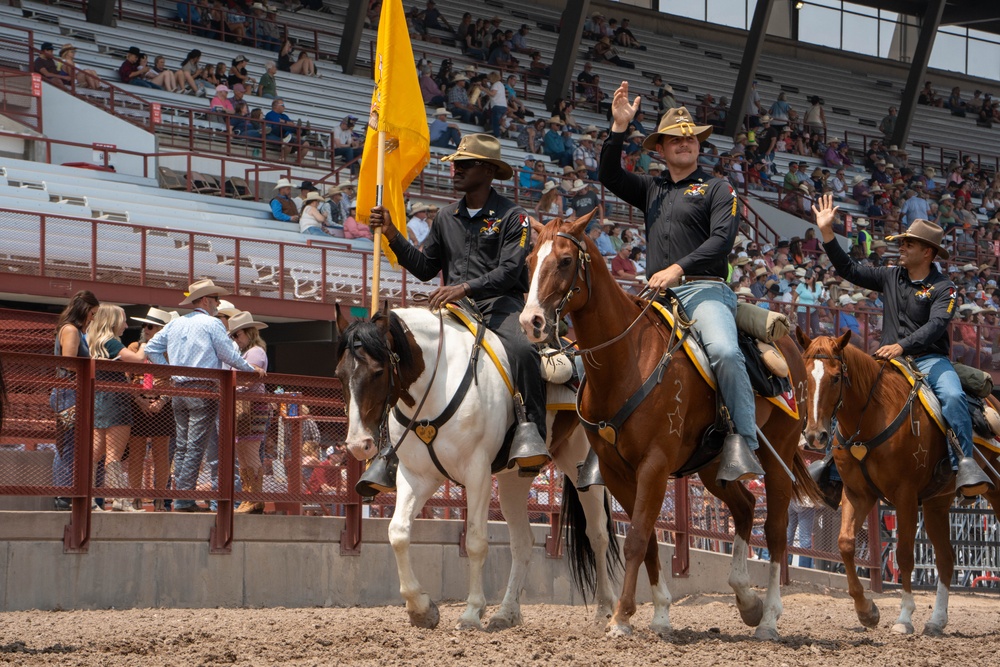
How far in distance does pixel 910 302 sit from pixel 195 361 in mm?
5805

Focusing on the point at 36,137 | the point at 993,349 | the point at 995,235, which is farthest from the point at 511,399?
the point at 995,235

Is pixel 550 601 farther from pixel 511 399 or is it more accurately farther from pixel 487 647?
pixel 487 647

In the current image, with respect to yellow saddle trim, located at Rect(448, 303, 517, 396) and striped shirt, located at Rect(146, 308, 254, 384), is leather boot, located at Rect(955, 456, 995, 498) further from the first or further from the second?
striped shirt, located at Rect(146, 308, 254, 384)

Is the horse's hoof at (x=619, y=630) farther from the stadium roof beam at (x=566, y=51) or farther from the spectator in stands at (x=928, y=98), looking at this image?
the spectator in stands at (x=928, y=98)

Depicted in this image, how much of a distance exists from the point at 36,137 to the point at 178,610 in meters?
14.5

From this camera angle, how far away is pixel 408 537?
7871 millimetres

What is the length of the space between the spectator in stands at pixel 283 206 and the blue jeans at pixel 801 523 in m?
11.6

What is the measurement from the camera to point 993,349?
26.9m

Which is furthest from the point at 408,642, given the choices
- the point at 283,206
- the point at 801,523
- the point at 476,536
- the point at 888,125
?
the point at 888,125

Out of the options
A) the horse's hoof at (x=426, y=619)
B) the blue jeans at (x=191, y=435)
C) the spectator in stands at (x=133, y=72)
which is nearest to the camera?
the horse's hoof at (x=426, y=619)

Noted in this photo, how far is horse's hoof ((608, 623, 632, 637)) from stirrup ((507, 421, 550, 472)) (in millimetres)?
1136

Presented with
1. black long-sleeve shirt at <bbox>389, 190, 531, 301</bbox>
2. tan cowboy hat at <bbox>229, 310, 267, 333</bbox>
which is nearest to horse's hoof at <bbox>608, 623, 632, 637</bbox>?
black long-sleeve shirt at <bbox>389, 190, 531, 301</bbox>

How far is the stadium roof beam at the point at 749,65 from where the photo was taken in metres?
37.8

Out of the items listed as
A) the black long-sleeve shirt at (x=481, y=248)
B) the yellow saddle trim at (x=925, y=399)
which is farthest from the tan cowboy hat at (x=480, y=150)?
the yellow saddle trim at (x=925, y=399)
